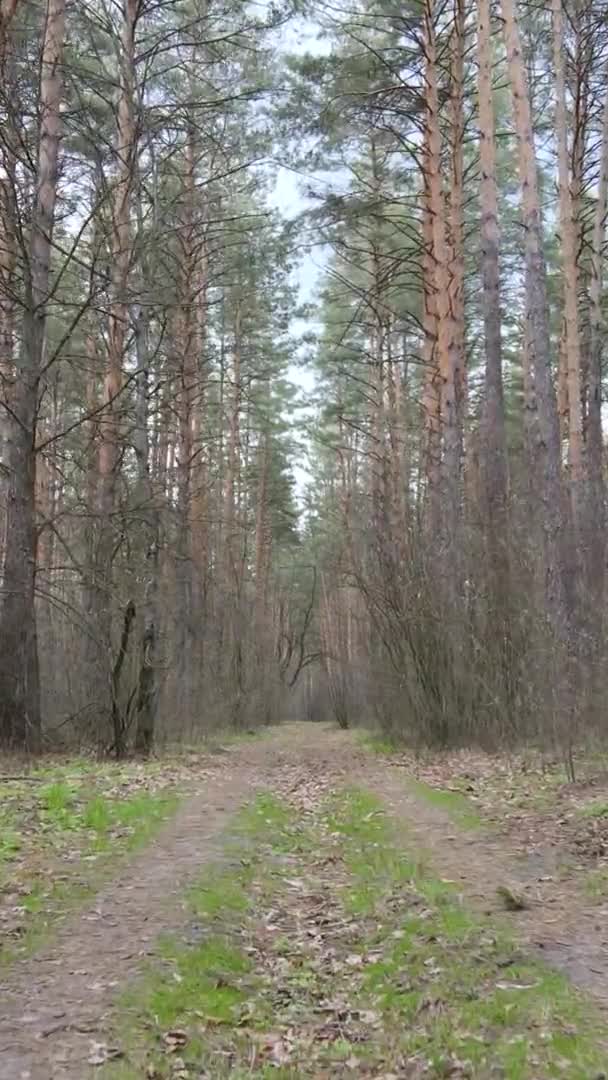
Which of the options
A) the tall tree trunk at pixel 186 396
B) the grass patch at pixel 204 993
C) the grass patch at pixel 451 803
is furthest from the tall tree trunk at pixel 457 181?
the grass patch at pixel 204 993

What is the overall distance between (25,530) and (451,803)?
5.94 metres

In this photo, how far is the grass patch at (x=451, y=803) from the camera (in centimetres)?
770

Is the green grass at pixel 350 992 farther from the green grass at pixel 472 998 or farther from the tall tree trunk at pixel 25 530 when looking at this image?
the tall tree trunk at pixel 25 530

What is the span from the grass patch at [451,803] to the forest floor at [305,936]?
1.7 inches

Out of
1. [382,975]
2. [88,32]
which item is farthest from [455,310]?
[382,975]

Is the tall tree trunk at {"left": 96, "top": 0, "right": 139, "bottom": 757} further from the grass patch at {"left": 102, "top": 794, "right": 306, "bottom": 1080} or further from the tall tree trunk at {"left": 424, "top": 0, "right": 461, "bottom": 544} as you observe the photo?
the grass patch at {"left": 102, "top": 794, "right": 306, "bottom": 1080}

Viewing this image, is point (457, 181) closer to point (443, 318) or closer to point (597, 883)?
point (443, 318)

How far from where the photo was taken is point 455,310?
14844 mm

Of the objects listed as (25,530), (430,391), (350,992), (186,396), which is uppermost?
(186,396)

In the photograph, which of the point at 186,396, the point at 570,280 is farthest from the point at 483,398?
the point at 186,396

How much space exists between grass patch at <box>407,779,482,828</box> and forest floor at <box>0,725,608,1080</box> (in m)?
0.04

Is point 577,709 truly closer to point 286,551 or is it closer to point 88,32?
point 88,32

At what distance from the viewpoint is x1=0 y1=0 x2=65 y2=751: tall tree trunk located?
11148 millimetres

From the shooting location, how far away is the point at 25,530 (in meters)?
11.2
